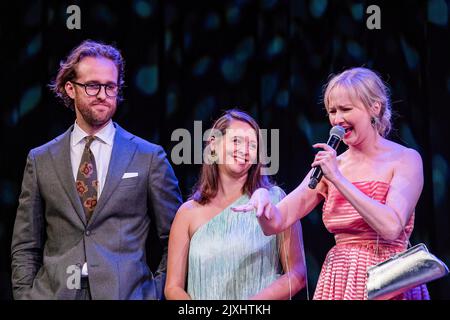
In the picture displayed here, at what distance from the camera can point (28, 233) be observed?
2785 mm

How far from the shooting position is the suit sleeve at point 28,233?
2.76 m

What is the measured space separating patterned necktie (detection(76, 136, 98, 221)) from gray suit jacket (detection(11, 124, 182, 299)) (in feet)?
0.13

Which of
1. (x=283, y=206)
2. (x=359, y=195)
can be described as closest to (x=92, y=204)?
(x=283, y=206)

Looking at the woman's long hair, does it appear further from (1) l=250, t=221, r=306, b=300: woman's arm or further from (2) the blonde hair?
(2) the blonde hair

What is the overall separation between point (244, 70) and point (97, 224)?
0.98 m

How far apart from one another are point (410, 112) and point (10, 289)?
1.94 m

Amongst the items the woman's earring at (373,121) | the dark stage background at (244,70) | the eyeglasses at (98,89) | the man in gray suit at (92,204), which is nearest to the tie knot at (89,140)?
the man in gray suit at (92,204)

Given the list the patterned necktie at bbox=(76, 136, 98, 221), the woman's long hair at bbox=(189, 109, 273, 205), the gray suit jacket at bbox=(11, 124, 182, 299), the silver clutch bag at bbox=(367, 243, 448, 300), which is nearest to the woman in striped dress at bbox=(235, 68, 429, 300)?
the silver clutch bag at bbox=(367, 243, 448, 300)

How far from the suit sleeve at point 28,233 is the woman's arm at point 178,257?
52 centimetres

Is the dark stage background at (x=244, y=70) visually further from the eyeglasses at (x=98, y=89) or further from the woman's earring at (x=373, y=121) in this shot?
the woman's earring at (x=373, y=121)

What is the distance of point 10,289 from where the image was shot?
3.14 metres

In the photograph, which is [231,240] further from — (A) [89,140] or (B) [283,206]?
(A) [89,140]
